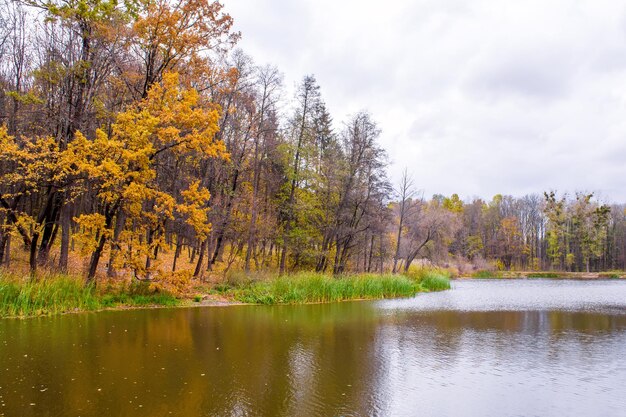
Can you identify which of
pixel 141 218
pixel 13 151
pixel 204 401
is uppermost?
pixel 13 151

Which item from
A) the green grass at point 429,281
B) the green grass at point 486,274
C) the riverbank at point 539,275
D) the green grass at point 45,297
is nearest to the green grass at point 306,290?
the green grass at point 45,297

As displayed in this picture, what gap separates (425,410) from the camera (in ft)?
21.9

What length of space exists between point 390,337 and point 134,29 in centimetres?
1550

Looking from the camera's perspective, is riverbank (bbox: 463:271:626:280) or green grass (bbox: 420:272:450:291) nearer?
green grass (bbox: 420:272:450:291)

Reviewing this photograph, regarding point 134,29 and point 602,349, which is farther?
point 134,29

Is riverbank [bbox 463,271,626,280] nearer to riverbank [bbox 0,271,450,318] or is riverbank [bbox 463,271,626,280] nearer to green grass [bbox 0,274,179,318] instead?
riverbank [bbox 0,271,450,318]

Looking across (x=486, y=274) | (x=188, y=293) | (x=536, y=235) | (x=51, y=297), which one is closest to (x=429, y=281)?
(x=188, y=293)

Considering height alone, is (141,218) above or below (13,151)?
below

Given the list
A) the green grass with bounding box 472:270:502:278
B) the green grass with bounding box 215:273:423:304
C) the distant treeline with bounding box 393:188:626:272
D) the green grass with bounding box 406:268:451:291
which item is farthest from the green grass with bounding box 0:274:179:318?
the green grass with bounding box 472:270:502:278

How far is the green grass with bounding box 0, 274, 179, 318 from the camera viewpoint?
45.0ft

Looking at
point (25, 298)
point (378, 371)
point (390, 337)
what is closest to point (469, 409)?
point (378, 371)

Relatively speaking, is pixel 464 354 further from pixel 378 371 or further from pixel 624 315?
pixel 624 315

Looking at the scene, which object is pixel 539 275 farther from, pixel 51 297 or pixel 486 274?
pixel 51 297

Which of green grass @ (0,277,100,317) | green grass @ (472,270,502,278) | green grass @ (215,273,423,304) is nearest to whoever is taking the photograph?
green grass @ (0,277,100,317)
